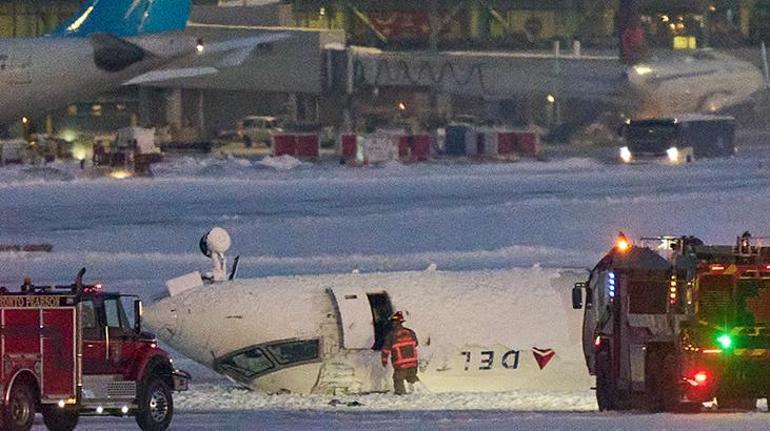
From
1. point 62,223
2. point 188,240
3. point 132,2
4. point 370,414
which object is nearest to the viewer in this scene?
point 370,414

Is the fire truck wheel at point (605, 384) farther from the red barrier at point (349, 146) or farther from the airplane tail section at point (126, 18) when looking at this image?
the red barrier at point (349, 146)

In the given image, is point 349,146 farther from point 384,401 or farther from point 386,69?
point 384,401

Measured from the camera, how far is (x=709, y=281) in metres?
18.4

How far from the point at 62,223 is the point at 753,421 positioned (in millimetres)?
27004

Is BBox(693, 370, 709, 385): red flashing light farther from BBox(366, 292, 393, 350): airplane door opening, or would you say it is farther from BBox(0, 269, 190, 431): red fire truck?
BBox(366, 292, 393, 350): airplane door opening

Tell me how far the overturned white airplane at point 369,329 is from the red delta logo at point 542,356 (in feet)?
0.06

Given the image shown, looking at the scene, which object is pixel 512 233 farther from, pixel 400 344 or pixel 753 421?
pixel 753 421

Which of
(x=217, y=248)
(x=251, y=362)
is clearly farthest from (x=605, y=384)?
(x=217, y=248)

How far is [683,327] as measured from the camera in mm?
18578

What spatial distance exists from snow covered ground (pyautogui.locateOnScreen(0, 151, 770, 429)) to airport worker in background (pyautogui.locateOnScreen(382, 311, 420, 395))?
42cm

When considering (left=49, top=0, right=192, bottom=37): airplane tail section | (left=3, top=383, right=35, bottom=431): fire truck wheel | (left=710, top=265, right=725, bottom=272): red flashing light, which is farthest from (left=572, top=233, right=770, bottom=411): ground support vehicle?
(left=49, top=0, right=192, bottom=37): airplane tail section

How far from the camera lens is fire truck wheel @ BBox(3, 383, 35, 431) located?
55.5 feet

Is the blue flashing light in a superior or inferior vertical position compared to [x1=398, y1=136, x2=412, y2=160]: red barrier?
superior

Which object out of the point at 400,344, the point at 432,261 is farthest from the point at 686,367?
the point at 432,261
